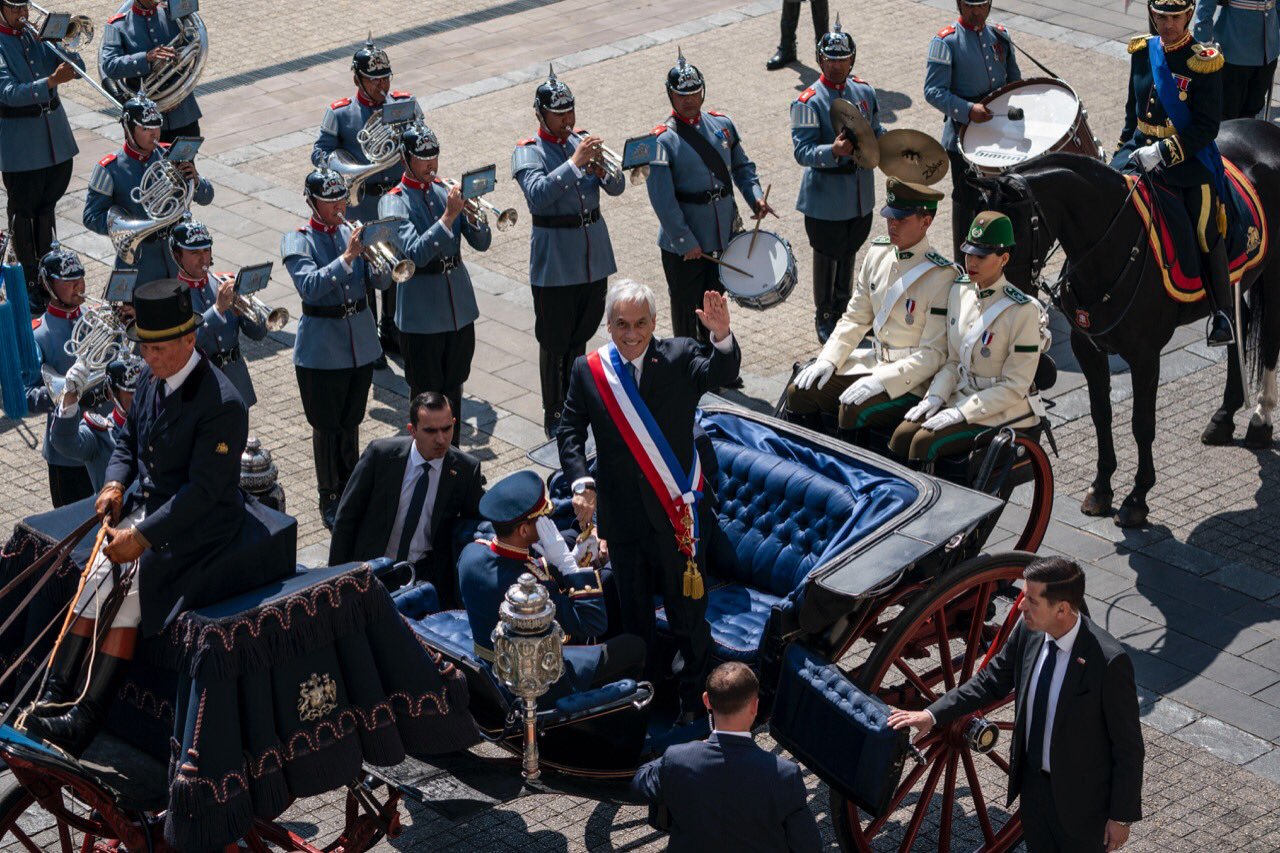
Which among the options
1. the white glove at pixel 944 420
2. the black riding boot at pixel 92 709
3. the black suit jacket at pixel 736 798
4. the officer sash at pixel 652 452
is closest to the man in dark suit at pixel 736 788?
the black suit jacket at pixel 736 798

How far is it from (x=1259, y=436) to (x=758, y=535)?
461 centimetres

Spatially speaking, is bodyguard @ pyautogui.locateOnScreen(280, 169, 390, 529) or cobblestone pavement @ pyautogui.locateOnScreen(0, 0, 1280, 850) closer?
cobblestone pavement @ pyautogui.locateOnScreen(0, 0, 1280, 850)

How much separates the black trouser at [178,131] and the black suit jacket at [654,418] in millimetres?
8592

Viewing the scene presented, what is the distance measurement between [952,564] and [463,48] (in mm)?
12518

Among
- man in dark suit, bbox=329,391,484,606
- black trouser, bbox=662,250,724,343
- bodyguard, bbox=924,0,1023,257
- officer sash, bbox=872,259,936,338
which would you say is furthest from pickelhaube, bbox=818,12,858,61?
man in dark suit, bbox=329,391,484,606

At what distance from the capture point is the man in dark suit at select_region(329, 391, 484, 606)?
8.76 meters

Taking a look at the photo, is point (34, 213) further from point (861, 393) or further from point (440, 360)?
point (861, 393)

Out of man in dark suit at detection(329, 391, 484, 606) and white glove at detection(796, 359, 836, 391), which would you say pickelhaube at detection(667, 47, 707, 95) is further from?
man in dark suit at detection(329, 391, 484, 606)

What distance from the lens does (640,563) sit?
8.15 meters

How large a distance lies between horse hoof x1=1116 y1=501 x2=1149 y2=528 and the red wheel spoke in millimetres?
3292

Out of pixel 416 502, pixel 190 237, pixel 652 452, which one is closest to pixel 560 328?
pixel 190 237

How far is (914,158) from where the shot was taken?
32.6 ft

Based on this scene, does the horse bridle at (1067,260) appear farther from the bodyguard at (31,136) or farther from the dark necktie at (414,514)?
the bodyguard at (31,136)

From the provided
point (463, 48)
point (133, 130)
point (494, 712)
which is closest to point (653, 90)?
point (463, 48)
